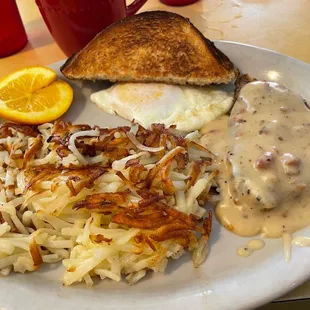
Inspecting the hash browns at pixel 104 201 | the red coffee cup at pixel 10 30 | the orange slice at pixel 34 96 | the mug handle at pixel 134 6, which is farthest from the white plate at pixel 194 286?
the red coffee cup at pixel 10 30

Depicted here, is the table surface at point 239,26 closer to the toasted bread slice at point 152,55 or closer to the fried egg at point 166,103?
the toasted bread slice at point 152,55

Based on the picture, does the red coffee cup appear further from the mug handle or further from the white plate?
the white plate

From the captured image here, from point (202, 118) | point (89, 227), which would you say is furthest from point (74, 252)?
point (202, 118)

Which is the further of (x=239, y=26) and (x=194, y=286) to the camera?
(x=239, y=26)

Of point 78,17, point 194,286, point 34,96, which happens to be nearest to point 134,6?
point 78,17

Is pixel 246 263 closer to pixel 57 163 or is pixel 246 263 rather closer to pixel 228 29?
pixel 57 163

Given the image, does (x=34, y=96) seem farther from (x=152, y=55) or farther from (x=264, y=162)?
(x=264, y=162)
